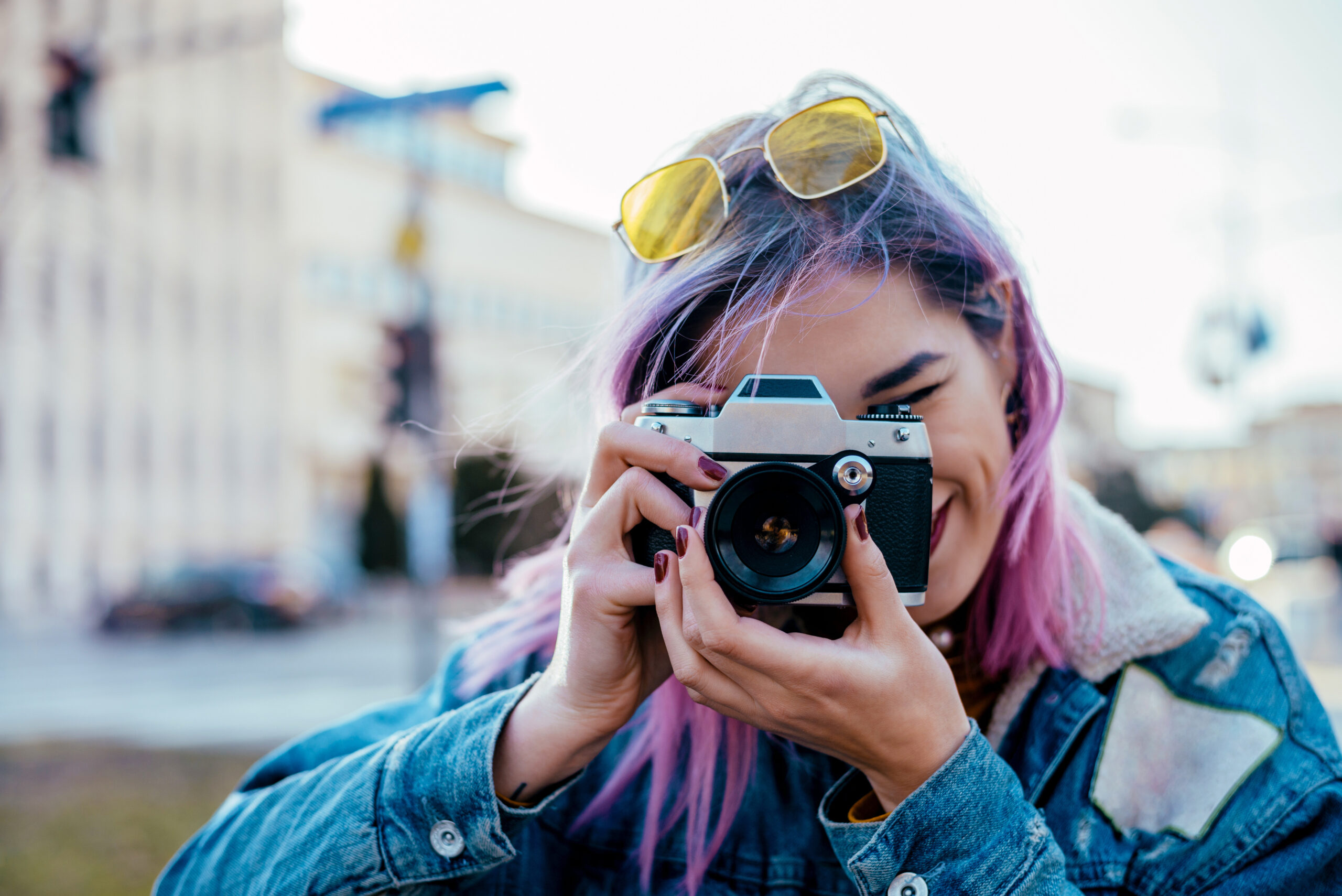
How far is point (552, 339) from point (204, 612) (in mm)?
16181

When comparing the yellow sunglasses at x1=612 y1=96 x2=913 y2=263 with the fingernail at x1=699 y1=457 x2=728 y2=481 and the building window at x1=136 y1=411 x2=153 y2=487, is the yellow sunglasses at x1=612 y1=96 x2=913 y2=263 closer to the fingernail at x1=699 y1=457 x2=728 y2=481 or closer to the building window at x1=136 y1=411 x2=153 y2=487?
the fingernail at x1=699 y1=457 x2=728 y2=481

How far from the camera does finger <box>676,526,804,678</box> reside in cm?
105

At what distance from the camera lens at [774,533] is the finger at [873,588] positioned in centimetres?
4

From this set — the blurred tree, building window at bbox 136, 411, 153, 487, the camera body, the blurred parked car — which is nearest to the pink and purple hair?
the camera body

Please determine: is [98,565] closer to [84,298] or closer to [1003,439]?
[84,298]

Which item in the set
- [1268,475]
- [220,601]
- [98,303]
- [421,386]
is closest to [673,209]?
[421,386]

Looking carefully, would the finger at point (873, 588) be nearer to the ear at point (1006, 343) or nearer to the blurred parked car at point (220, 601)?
the ear at point (1006, 343)

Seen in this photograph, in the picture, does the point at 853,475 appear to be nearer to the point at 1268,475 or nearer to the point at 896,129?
the point at 896,129

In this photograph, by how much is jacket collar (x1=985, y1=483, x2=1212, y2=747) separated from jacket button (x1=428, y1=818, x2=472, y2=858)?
0.77m

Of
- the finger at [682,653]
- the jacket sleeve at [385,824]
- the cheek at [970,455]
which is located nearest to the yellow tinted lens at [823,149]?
the cheek at [970,455]

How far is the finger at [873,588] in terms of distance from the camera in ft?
3.50

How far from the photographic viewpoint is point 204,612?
1570 cm

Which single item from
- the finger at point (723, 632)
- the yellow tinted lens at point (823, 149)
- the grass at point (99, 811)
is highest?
the yellow tinted lens at point (823, 149)

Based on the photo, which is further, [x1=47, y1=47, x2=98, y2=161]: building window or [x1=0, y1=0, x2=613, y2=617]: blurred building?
[x1=0, y1=0, x2=613, y2=617]: blurred building
